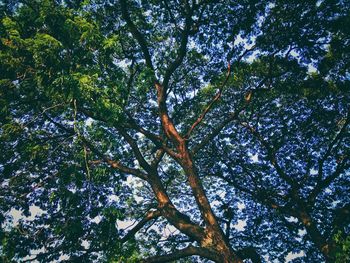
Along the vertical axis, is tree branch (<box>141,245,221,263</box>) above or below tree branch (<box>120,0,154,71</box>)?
below

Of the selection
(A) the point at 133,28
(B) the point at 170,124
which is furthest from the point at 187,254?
(A) the point at 133,28

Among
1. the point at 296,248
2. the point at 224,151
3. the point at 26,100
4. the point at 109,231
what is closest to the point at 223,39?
the point at 224,151

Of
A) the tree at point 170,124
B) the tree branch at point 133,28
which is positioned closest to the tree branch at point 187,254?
the tree at point 170,124

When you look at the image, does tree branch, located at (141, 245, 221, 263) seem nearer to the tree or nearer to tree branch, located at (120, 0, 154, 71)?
the tree

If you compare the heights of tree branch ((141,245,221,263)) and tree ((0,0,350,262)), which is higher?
tree ((0,0,350,262))

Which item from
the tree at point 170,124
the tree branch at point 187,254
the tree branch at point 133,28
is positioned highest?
the tree branch at point 133,28

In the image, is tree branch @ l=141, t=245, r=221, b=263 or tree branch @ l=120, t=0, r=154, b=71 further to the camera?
tree branch @ l=120, t=0, r=154, b=71

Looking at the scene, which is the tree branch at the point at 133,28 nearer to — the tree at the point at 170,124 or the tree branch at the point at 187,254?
the tree at the point at 170,124

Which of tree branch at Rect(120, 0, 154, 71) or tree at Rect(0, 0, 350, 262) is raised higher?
tree branch at Rect(120, 0, 154, 71)

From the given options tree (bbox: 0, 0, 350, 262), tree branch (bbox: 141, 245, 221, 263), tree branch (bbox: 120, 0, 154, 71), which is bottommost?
tree branch (bbox: 141, 245, 221, 263)

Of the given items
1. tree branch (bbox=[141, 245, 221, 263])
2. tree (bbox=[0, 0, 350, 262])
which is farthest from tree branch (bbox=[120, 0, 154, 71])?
tree branch (bbox=[141, 245, 221, 263])

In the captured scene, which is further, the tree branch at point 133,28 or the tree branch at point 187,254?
the tree branch at point 133,28

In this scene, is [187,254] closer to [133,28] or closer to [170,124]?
[170,124]

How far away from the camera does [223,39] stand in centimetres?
1124
